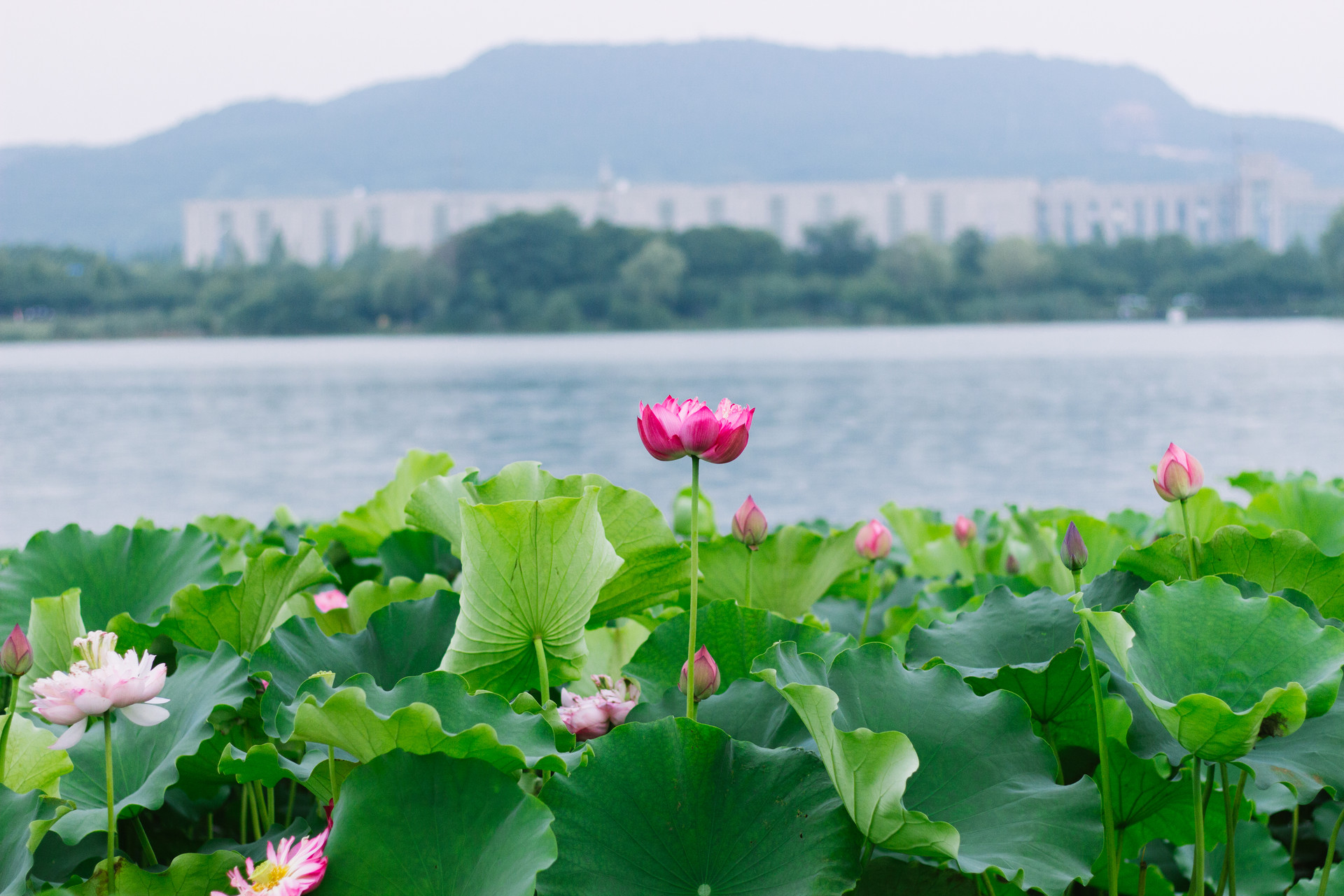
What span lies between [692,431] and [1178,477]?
1.45ft

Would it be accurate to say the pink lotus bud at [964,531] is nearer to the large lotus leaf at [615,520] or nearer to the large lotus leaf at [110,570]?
the large lotus leaf at [615,520]

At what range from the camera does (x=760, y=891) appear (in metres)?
0.67

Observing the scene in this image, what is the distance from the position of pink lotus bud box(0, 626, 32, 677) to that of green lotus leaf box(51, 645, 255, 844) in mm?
113

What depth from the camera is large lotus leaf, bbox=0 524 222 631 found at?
115 cm

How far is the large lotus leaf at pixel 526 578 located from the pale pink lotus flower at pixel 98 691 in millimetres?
207

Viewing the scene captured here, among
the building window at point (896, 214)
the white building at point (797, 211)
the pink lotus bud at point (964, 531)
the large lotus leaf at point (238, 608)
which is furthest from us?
the building window at point (896, 214)

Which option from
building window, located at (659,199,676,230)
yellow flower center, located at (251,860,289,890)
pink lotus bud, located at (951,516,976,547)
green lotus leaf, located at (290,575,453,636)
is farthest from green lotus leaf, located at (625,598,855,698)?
building window, located at (659,199,676,230)

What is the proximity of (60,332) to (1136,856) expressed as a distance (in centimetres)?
5982

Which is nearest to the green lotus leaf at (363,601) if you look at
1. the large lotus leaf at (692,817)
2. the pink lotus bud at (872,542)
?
→ the large lotus leaf at (692,817)

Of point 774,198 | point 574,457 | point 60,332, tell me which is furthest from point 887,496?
point 774,198

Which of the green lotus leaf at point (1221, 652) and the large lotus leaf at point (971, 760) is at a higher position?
the green lotus leaf at point (1221, 652)

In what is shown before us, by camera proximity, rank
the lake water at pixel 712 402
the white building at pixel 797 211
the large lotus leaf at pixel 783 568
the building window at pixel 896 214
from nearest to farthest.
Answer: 1. the large lotus leaf at pixel 783 568
2. the lake water at pixel 712 402
3. the white building at pixel 797 211
4. the building window at pixel 896 214

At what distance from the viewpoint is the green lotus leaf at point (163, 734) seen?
2.68 feet

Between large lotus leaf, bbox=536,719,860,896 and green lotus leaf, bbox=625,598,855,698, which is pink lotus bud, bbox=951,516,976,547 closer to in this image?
green lotus leaf, bbox=625,598,855,698
